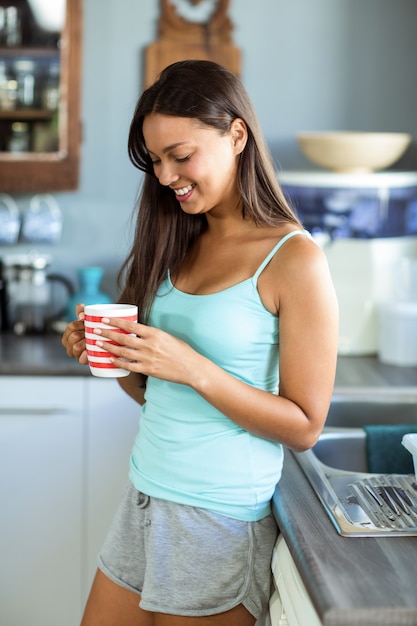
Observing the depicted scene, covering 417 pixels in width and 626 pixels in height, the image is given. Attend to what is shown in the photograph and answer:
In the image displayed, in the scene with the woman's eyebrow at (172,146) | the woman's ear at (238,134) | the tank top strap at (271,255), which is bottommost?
the tank top strap at (271,255)

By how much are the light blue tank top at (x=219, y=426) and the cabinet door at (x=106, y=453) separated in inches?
38.9

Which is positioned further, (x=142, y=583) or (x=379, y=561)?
(x=142, y=583)

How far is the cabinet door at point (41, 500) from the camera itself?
2.38 metres

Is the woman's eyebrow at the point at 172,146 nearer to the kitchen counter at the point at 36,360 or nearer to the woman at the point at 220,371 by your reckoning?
the woman at the point at 220,371

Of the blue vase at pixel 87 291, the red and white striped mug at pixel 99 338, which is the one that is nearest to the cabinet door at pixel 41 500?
the blue vase at pixel 87 291

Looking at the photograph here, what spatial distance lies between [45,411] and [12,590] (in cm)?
51

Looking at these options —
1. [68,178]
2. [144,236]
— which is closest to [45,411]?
[68,178]

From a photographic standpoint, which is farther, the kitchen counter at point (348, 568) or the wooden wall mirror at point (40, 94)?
the wooden wall mirror at point (40, 94)

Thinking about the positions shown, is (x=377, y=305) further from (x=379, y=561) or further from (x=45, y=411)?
(x=379, y=561)

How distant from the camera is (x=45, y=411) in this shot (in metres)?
2.38

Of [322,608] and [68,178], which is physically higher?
[68,178]

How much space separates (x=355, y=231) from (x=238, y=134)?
1301 mm

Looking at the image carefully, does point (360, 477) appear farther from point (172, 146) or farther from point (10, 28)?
point (10, 28)

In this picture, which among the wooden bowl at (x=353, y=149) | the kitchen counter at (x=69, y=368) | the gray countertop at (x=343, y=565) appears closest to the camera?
the gray countertop at (x=343, y=565)
